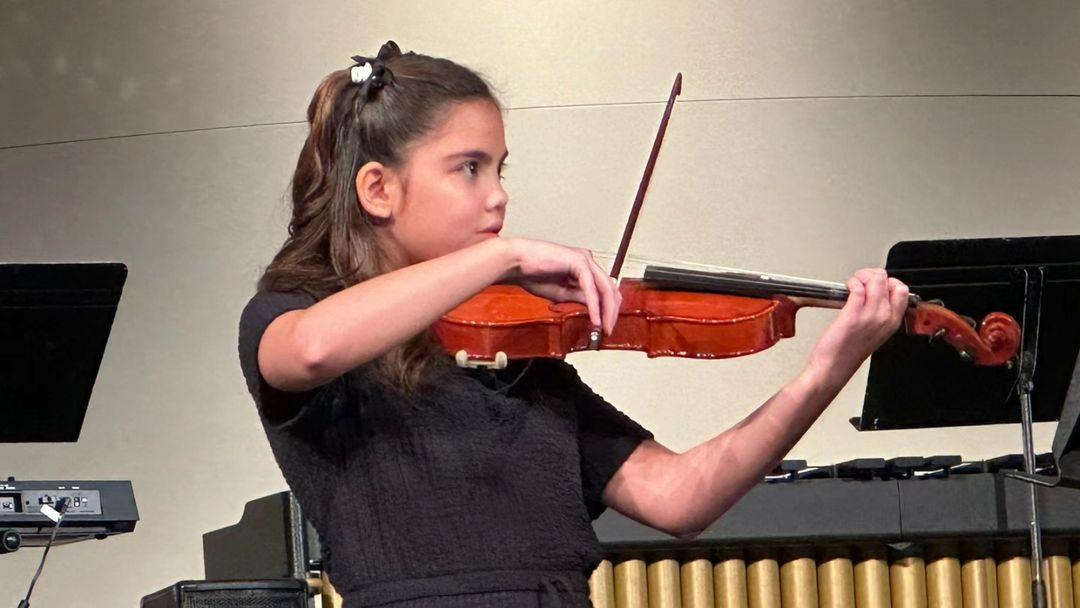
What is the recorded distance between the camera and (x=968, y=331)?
204 centimetres

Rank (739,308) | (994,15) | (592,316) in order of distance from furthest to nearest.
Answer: (994,15), (739,308), (592,316)

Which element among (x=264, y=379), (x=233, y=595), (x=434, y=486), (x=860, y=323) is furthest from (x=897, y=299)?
(x=233, y=595)

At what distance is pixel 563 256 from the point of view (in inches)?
59.8

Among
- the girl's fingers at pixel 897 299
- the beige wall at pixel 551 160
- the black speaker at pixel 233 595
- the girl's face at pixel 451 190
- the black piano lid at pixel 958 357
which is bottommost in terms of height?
the black speaker at pixel 233 595

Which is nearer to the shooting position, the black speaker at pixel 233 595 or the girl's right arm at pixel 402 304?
the girl's right arm at pixel 402 304

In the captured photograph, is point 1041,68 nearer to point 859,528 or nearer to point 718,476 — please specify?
point 859,528

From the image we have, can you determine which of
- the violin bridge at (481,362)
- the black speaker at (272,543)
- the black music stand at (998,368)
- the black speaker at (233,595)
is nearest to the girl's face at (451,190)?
the violin bridge at (481,362)

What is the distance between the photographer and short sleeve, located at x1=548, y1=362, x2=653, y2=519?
179 centimetres

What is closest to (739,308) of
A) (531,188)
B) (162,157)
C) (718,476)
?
(718,476)

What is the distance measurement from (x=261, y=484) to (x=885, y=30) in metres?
2.37

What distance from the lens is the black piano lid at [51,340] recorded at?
8.82 ft

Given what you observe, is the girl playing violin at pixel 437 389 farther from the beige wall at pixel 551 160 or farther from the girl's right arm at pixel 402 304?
the beige wall at pixel 551 160

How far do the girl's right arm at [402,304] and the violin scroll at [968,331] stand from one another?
621 mm

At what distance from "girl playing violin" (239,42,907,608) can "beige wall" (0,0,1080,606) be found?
281 cm
